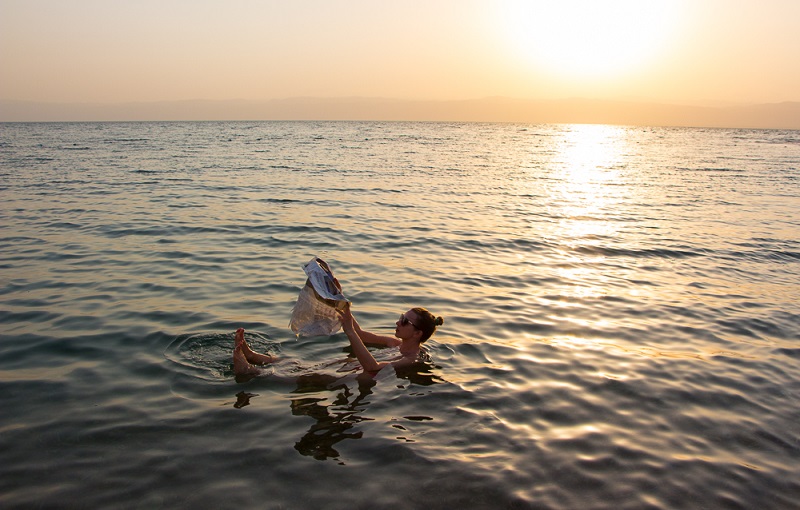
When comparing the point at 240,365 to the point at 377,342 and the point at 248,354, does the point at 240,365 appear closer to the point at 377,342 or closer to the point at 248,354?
the point at 248,354

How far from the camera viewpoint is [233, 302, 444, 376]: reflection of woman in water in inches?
294

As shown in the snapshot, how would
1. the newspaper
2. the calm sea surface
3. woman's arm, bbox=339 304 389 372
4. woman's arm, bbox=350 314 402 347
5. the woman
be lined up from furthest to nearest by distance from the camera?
woman's arm, bbox=350 314 402 347
the woman
woman's arm, bbox=339 304 389 372
the newspaper
the calm sea surface

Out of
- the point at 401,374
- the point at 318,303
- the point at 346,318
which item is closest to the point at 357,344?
the point at 346,318

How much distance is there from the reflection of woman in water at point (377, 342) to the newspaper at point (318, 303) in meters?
0.18

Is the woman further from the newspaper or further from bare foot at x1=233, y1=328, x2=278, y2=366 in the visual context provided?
bare foot at x1=233, y1=328, x2=278, y2=366

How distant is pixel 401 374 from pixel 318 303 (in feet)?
5.63

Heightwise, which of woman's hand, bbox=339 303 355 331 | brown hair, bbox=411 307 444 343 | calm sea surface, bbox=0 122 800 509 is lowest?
calm sea surface, bbox=0 122 800 509

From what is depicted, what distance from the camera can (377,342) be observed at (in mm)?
8930

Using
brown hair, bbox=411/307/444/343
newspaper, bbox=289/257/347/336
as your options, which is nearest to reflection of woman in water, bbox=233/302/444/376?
brown hair, bbox=411/307/444/343

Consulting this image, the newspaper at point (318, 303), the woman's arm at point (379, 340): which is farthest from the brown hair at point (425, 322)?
the newspaper at point (318, 303)

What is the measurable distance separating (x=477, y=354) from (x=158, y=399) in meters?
4.54

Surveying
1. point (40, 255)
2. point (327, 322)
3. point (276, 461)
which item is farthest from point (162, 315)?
point (40, 255)

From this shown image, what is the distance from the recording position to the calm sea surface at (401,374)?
540cm

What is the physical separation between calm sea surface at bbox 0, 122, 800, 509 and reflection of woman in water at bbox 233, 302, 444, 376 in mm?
227
